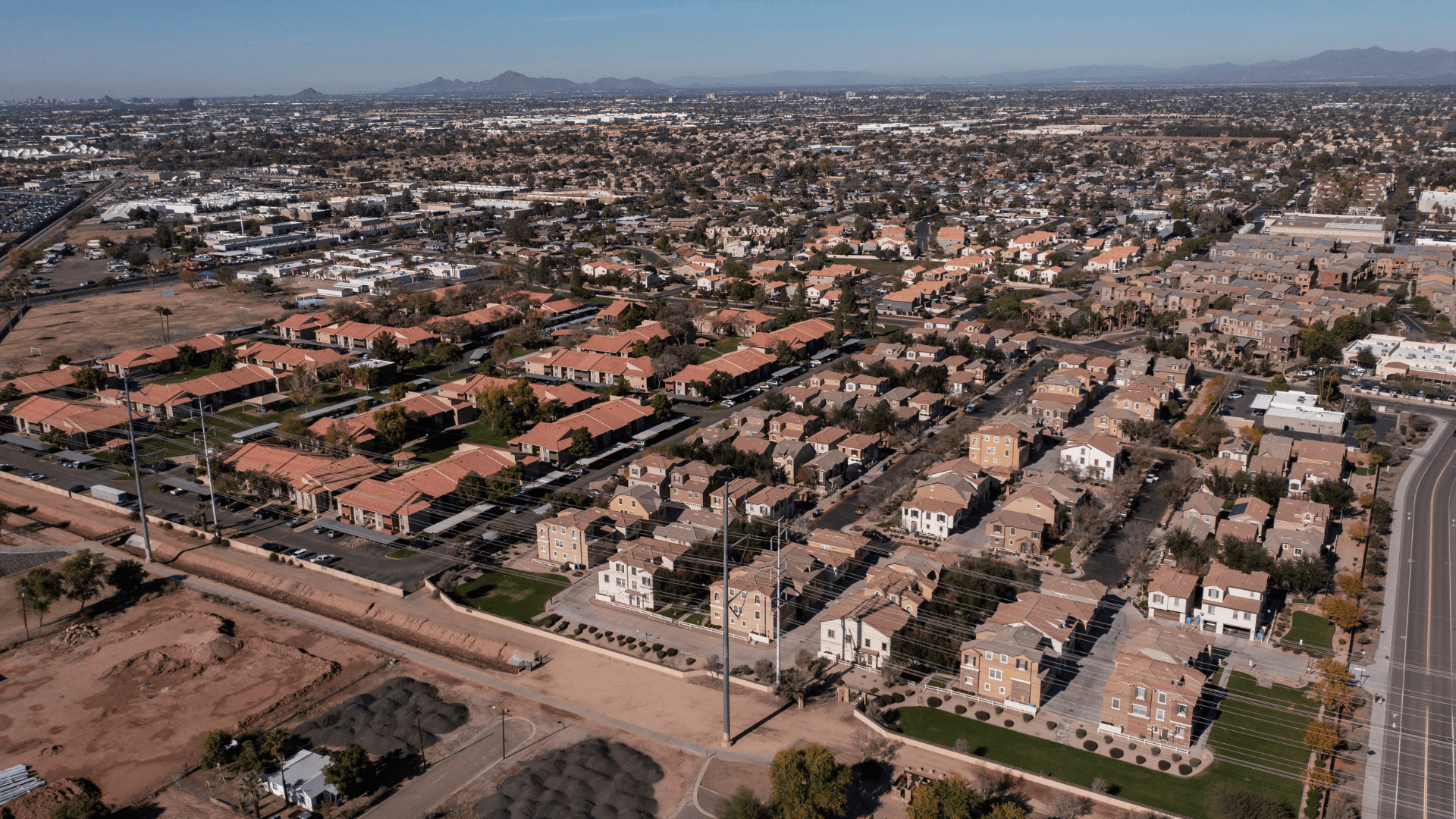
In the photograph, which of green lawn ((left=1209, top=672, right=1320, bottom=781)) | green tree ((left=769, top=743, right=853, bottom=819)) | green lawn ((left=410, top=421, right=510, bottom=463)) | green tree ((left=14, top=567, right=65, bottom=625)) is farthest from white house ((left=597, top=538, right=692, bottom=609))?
green tree ((left=14, top=567, right=65, bottom=625))

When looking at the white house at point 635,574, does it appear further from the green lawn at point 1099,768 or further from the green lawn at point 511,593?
the green lawn at point 1099,768

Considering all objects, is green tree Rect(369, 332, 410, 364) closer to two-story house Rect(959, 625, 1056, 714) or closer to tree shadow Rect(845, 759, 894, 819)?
two-story house Rect(959, 625, 1056, 714)

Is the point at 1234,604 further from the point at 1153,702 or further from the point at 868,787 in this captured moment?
the point at 868,787

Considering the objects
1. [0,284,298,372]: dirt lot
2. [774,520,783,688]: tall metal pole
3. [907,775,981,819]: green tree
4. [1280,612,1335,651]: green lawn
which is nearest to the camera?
[907,775,981,819]: green tree

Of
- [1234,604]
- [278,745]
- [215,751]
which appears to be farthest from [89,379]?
[1234,604]

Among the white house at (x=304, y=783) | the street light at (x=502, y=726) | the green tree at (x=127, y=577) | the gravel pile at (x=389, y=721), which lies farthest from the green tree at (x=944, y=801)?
the green tree at (x=127, y=577)

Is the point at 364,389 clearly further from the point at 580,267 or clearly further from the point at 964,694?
the point at 964,694
